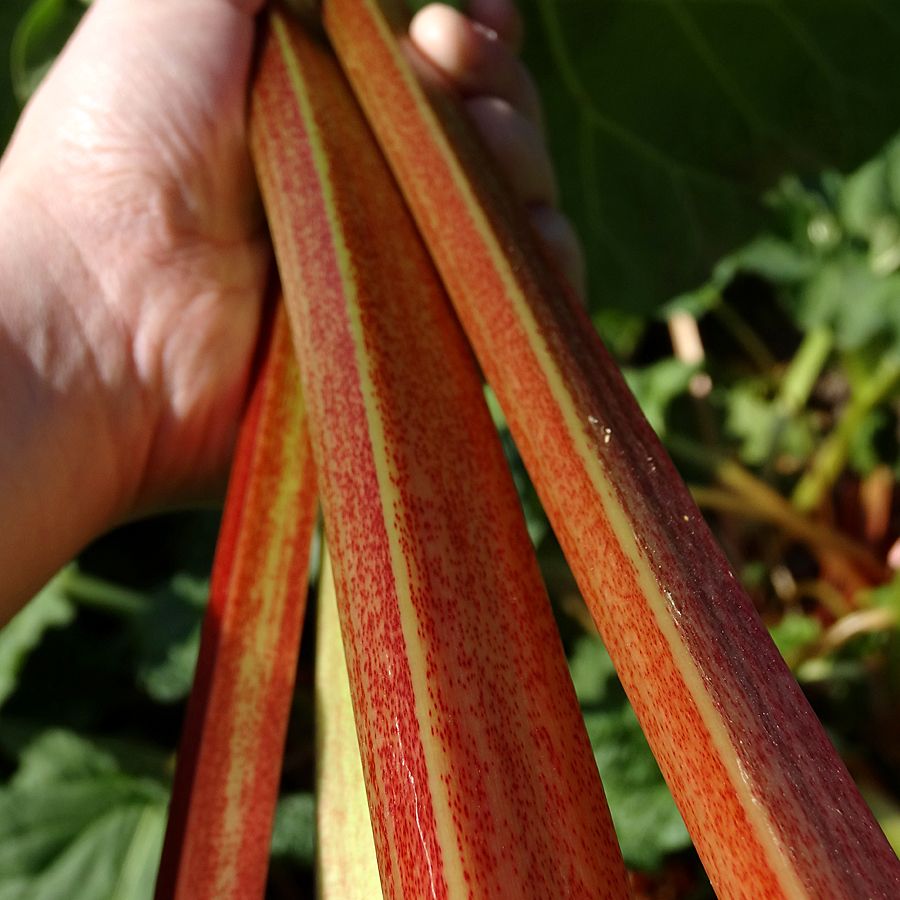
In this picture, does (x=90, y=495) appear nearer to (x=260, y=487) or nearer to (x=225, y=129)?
(x=260, y=487)

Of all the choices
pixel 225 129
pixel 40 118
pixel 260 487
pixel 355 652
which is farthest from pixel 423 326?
pixel 40 118

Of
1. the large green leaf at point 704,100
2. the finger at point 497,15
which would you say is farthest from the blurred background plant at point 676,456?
the finger at point 497,15

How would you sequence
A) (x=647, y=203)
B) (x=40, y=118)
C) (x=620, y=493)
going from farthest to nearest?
(x=647, y=203) → (x=40, y=118) → (x=620, y=493)

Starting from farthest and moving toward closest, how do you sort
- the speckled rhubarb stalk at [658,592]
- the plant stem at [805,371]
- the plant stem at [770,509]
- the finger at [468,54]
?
the plant stem at [805,371]
the plant stem at [770,509]
the finger at [468,54]
the speckled rhubarb stalk at [658,592]

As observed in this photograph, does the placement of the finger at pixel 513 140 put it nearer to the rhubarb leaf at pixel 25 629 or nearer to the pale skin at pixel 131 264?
the pale skin at pixel 131 264

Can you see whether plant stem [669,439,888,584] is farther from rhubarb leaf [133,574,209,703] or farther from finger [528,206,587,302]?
rhubarb leaf [133,574,209,703]

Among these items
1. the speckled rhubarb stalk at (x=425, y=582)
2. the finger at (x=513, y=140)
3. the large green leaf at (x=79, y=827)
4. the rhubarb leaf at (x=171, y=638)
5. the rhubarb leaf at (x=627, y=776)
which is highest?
the finger at (x=513, y=140)

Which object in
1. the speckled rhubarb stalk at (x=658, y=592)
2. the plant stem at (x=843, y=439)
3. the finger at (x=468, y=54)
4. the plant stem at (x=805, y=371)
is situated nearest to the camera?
the speckled rhubarb stalk at (x=658, y=592)
